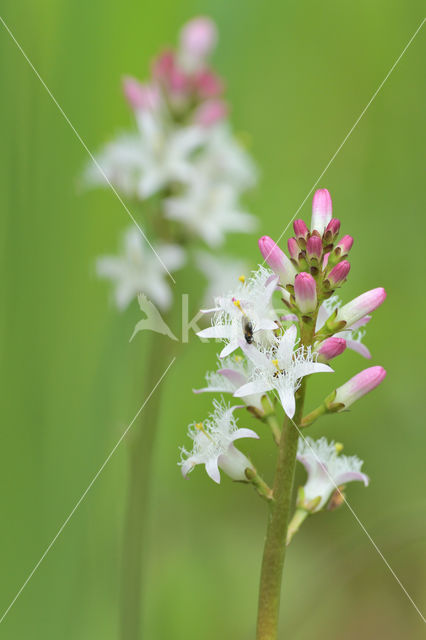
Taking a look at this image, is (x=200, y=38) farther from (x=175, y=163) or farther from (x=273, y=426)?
(x=273, y=426)

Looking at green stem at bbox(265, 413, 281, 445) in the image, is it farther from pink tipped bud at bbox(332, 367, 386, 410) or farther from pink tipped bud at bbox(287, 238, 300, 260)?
pink tipped bud at bbox(287, 238, 300, 260)

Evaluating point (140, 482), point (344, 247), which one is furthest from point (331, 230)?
point (140, 482)

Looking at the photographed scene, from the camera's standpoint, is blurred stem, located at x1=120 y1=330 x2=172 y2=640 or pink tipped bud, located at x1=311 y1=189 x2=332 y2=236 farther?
blurred stem, located at x1=120 y1=330 x2=172 y2=640

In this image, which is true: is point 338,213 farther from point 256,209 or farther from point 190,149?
point 190,149

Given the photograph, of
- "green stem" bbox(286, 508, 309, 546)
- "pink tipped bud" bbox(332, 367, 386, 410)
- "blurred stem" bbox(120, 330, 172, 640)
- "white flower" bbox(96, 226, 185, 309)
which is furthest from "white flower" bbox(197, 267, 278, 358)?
"white flower" bbox(96, 226, 185, 309)

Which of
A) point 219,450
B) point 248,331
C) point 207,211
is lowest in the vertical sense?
point 219,450

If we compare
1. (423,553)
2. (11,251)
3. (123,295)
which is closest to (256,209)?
(123,295)
